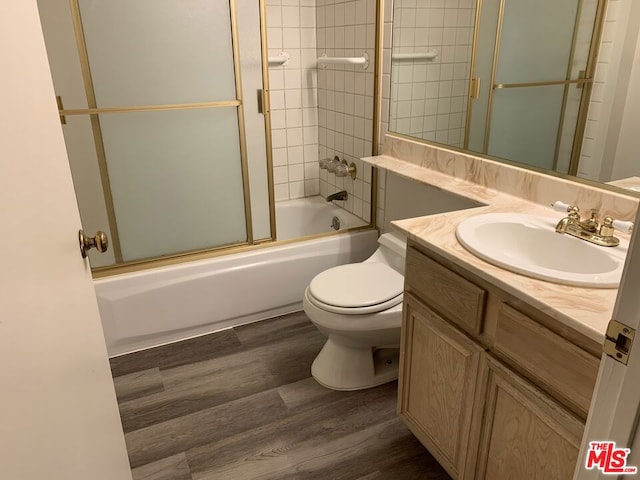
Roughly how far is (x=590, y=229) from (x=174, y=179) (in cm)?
178

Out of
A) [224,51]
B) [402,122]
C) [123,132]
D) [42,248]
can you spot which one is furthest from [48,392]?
[402,122]

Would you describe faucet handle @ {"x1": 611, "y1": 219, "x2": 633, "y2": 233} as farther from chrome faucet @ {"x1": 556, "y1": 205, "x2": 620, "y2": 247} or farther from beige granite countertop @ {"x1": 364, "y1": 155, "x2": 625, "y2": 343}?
beige granite countertop @ {"x1": 364, "y1": 155, "x2": 625, "y2": 343}

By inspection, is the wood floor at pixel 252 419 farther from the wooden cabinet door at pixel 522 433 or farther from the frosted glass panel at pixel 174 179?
the frosted glass panel at pixel 174 179

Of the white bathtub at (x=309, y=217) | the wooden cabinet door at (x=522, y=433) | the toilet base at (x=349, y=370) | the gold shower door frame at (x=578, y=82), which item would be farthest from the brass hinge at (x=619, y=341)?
the white bathtub at (x=309, y=217)

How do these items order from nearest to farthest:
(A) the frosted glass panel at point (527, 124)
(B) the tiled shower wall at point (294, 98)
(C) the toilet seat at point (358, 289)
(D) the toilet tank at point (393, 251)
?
(A) the frosted glass panel at point (527, 124), (C) the toilet seat at point (358, 289), (D) the toilet tank at point (393, 251), (B) the tiled shower wall at point (294, 98)

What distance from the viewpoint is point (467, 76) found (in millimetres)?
2098

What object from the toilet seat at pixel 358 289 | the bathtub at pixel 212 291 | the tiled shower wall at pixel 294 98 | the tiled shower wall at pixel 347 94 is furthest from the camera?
the tiled shower wall at pixel 294 98

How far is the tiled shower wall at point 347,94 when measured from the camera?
8.50 feet

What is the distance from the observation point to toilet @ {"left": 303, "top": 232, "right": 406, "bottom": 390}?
191cm

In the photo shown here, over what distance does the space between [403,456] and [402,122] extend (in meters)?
1.55

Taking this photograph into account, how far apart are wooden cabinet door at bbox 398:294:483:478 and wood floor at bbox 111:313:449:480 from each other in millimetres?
218

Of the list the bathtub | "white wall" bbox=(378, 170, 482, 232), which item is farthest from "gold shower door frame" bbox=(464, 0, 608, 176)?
the bathtub

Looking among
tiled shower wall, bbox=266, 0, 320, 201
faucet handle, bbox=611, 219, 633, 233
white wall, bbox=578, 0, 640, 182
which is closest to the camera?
faucet handle, bbox=611, 219, 633, 233
